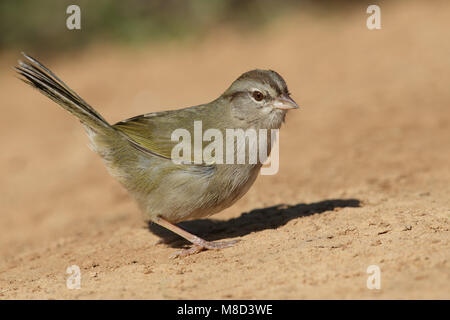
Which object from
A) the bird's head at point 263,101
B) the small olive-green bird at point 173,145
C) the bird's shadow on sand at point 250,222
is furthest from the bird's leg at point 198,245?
the bird's head at point 263,101

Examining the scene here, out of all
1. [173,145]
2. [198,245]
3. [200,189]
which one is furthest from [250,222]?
[173,145]

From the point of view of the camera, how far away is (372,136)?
926cm

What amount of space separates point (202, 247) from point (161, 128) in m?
1.33

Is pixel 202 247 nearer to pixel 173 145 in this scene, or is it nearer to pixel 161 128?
pixel 173 145

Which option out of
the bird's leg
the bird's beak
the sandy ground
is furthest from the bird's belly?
the bird's beak

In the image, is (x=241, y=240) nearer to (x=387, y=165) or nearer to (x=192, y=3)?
(x=387, y=165)

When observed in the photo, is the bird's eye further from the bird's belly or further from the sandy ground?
the sandy ground

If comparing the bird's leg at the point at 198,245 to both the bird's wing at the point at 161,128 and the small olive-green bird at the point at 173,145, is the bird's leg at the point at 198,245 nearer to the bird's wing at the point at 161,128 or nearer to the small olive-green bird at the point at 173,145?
the small olive-green bird at the point at 173,145

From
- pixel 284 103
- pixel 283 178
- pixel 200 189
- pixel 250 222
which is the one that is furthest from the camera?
pixel 283 178

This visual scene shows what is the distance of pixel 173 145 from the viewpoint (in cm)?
575

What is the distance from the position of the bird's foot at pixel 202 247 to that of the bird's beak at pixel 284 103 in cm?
139

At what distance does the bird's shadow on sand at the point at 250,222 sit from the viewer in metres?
6.06

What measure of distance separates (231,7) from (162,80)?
12.0 feet

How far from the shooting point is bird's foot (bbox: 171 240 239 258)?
541 centimetres
